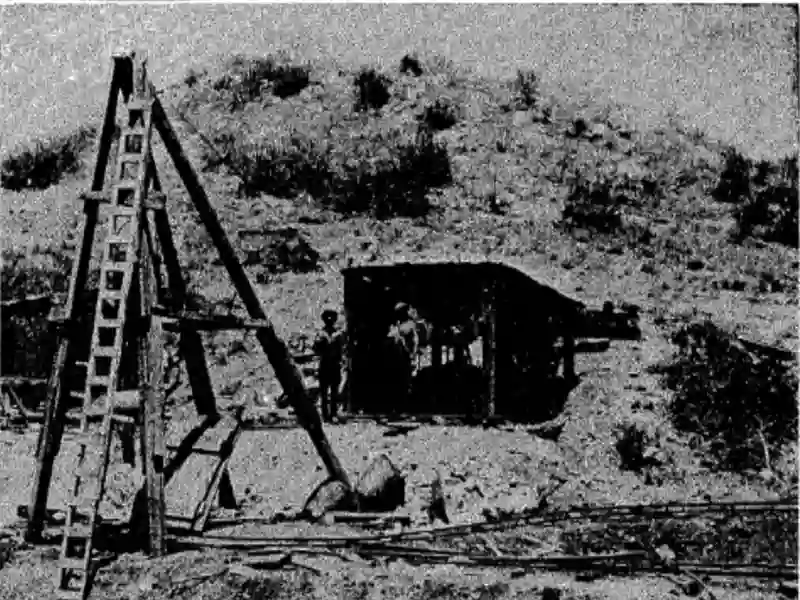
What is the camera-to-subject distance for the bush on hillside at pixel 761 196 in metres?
20.2

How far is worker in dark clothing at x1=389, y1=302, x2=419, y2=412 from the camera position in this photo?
53.8 ft

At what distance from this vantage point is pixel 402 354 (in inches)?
646

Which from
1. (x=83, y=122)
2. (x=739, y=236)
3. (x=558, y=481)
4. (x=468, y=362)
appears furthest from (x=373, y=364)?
(x=83, y=122)

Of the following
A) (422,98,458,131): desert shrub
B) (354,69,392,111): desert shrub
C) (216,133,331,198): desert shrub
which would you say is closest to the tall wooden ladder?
(216,133,331,198): desert shrub

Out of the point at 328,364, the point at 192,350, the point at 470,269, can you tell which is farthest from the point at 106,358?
the point at 470,269

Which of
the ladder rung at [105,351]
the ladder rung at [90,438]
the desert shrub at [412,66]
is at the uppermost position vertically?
the desert shrub at [412,66]

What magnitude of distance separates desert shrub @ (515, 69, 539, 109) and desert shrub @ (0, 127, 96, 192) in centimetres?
1202

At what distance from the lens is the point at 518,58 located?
566 inches

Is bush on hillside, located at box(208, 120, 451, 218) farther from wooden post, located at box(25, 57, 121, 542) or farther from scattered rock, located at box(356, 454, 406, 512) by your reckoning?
wooden post, located at box(25, 57, 121, 542)

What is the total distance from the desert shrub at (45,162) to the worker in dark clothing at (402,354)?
41.6ft

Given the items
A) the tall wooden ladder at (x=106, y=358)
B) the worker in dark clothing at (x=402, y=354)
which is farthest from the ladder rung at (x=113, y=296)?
the worker in dark clothing at (x=402, y=354)

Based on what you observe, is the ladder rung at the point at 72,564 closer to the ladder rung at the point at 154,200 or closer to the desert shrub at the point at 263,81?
the ladder rung at the point at 154,200

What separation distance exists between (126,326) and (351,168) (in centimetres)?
1707

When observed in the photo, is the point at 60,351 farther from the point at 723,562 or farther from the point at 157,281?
the point at 723,562
